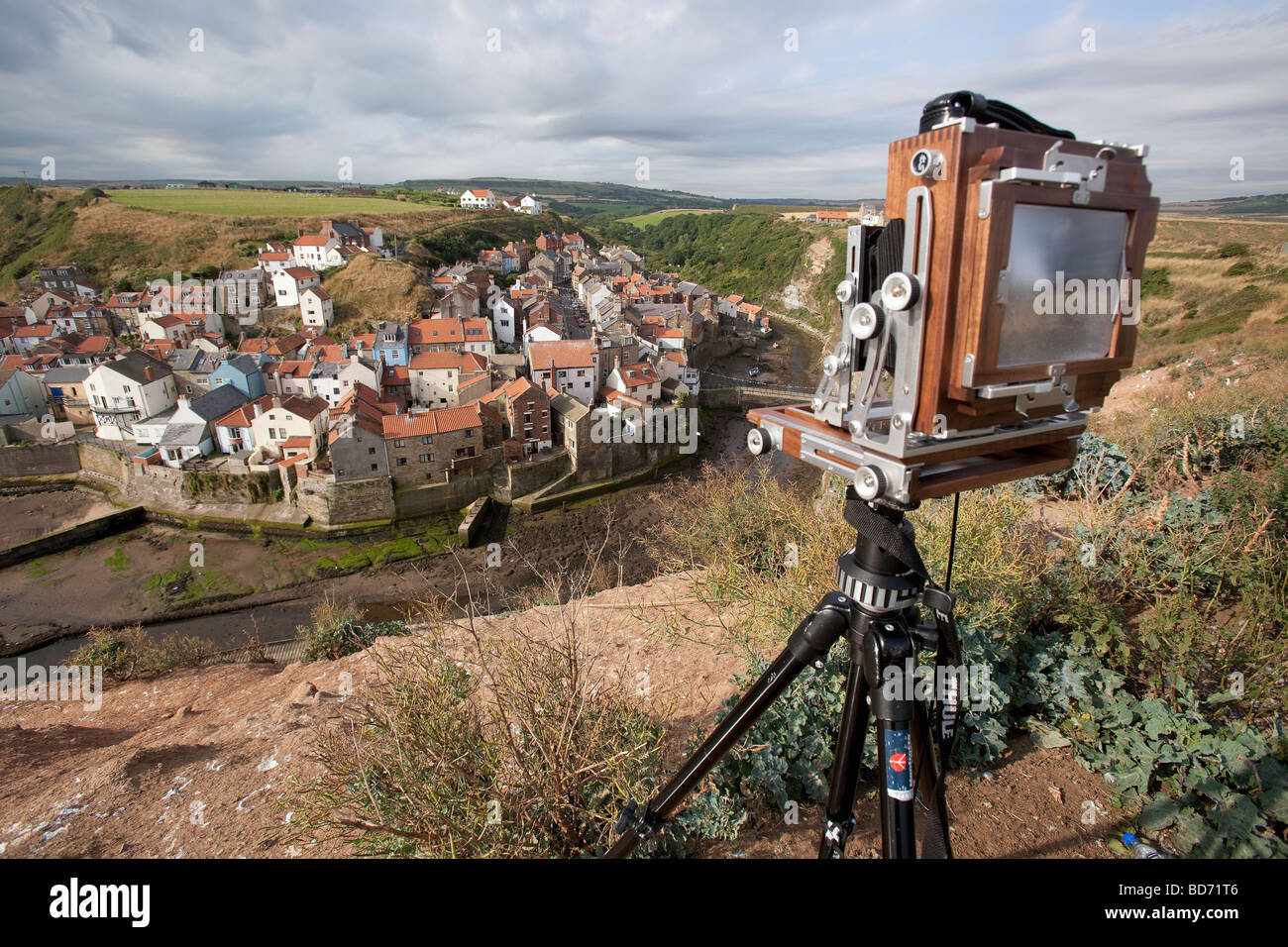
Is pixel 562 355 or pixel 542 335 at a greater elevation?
pixel 542 335

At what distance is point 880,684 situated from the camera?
1939 mm

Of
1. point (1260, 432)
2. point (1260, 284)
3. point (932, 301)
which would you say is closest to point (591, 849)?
point (932, 301)

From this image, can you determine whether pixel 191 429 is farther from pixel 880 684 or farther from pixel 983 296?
pixel 983 296

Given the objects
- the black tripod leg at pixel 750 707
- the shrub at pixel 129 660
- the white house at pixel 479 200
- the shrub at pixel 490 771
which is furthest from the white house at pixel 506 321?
the white house at pixel 479 200

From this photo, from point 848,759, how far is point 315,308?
48132 millimetres

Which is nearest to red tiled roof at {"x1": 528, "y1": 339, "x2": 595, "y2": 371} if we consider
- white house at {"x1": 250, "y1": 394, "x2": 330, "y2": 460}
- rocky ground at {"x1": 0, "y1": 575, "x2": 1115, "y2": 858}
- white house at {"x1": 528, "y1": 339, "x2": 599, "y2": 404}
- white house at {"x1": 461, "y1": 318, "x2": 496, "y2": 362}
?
white house at {"x1": 528, "y1": 339, "x2": 599, "y2": 404}

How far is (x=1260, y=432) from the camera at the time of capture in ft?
22.7

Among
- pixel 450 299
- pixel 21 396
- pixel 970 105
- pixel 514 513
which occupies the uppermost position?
pixel 450 299

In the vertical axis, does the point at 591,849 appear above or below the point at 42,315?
below

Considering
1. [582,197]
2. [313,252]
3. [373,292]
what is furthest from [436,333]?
[582,197]

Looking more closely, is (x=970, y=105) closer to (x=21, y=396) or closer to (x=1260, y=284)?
(x=1260, y=284)
